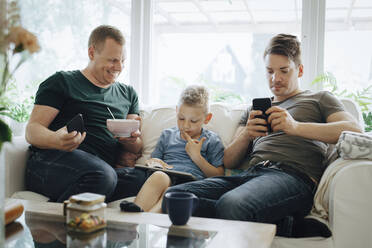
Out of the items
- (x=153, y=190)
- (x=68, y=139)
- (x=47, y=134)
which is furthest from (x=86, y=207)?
(x=47, y=134)

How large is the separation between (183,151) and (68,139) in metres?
0.65

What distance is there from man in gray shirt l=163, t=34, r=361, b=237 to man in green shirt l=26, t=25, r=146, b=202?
45cm

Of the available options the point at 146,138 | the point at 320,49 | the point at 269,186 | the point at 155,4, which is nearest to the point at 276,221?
the point at 269,186

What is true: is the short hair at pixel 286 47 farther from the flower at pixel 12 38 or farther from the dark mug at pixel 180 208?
the flower at pixel 12 38

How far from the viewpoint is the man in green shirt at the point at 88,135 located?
186 cm

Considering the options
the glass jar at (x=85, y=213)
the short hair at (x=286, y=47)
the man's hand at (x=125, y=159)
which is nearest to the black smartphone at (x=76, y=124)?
the man's hand at (x=125, y=159)

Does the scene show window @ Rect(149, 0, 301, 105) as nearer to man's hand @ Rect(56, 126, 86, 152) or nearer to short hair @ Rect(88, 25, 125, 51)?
short hair @ Rect(88, 25, 125, 51)

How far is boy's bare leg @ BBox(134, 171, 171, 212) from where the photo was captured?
1.74 meters

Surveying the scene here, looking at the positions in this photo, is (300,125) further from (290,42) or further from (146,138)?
(146,138)

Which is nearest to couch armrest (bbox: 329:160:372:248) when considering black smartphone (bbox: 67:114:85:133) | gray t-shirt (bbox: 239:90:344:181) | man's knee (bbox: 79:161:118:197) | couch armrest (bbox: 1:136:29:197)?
gray t-shirt (bbox: 239:90:344:181)

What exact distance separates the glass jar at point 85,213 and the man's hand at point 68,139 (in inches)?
29.3

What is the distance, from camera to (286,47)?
2016 millimetres

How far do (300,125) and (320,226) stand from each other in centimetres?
49

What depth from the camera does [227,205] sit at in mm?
1547
